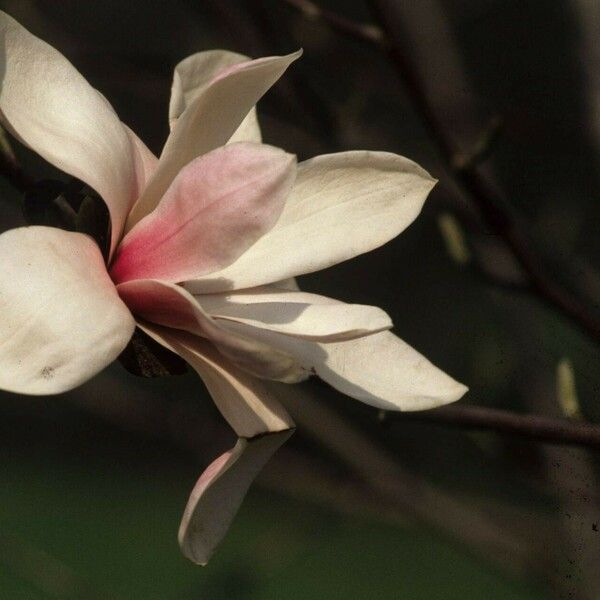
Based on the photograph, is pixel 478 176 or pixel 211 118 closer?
pixel 211 118

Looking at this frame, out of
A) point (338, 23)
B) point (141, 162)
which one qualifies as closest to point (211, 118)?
point (141, 162)

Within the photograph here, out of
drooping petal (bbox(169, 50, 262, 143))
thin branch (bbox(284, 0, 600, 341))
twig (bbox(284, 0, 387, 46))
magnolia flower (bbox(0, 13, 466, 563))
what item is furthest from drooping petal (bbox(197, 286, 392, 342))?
twig (bbox(284, 0, 387, 46))

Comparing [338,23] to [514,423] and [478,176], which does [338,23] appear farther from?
[514,423]

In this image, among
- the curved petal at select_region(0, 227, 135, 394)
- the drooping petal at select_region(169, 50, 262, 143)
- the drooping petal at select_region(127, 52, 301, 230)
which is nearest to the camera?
the curved petal at select_region(0, 227, 135, 394)

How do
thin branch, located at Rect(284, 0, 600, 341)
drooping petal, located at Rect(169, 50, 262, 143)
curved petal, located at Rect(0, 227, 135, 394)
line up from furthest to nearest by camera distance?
1. thin branch, located at Rect(284, 0, 600, 341)
2. drooping petal, located at Rect(169, 50, 262, 143)
3. curved petal, located at Rect(0, 227, 135, 394)

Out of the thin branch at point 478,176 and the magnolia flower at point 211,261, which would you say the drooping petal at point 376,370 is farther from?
the thin branch at point 478,176

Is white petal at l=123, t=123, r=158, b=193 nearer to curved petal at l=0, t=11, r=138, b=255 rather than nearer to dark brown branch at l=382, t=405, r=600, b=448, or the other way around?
curved petal at l=0, t=11, r=138, b=255

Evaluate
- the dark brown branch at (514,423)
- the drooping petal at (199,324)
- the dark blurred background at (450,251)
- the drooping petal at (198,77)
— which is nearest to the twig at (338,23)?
the dark blurred background at (450,251)
